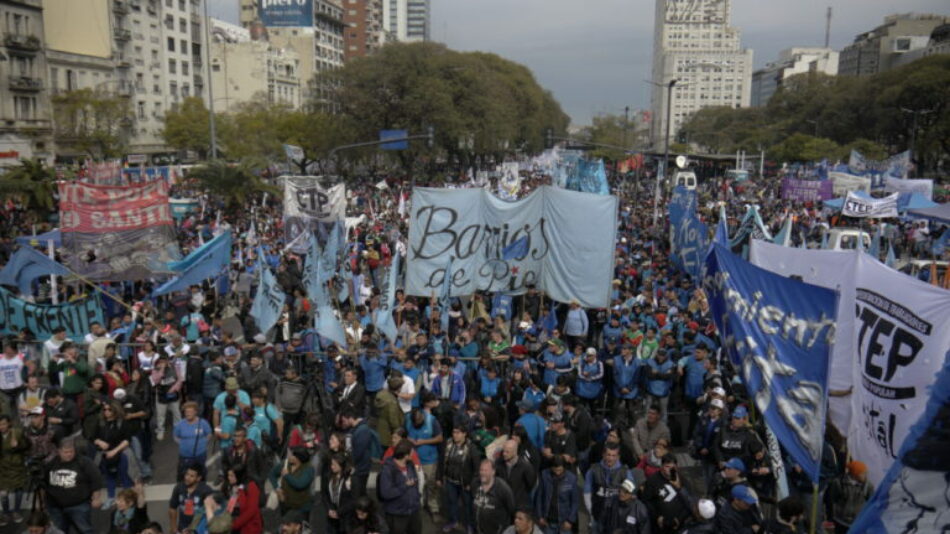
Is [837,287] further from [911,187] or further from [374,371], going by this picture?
[911,187]

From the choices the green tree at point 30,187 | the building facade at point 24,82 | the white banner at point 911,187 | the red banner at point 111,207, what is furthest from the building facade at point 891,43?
the red banner at point 111,207

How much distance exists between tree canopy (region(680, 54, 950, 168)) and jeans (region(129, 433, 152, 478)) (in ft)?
197

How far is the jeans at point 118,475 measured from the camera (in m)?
8.19

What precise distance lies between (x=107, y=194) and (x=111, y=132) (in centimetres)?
4324

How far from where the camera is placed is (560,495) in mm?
6996

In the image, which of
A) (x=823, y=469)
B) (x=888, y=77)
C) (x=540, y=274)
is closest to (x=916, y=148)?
(x=888, y=77)

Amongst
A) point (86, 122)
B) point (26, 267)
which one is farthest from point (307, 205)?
point (86, 122)

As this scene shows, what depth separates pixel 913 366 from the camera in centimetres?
559

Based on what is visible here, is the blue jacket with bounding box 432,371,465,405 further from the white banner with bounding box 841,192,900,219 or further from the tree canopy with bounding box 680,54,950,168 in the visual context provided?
the tree canopy with bounding box 680,54,950,168

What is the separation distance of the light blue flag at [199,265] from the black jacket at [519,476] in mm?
8302

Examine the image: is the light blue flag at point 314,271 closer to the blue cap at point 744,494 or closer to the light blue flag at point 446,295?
the light blue flag at point 446,295

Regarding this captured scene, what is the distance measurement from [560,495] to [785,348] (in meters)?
2.42

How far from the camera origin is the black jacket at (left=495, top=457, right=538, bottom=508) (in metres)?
6.87

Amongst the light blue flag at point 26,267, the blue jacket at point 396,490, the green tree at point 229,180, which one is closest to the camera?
the blue jacket at point 396,490
